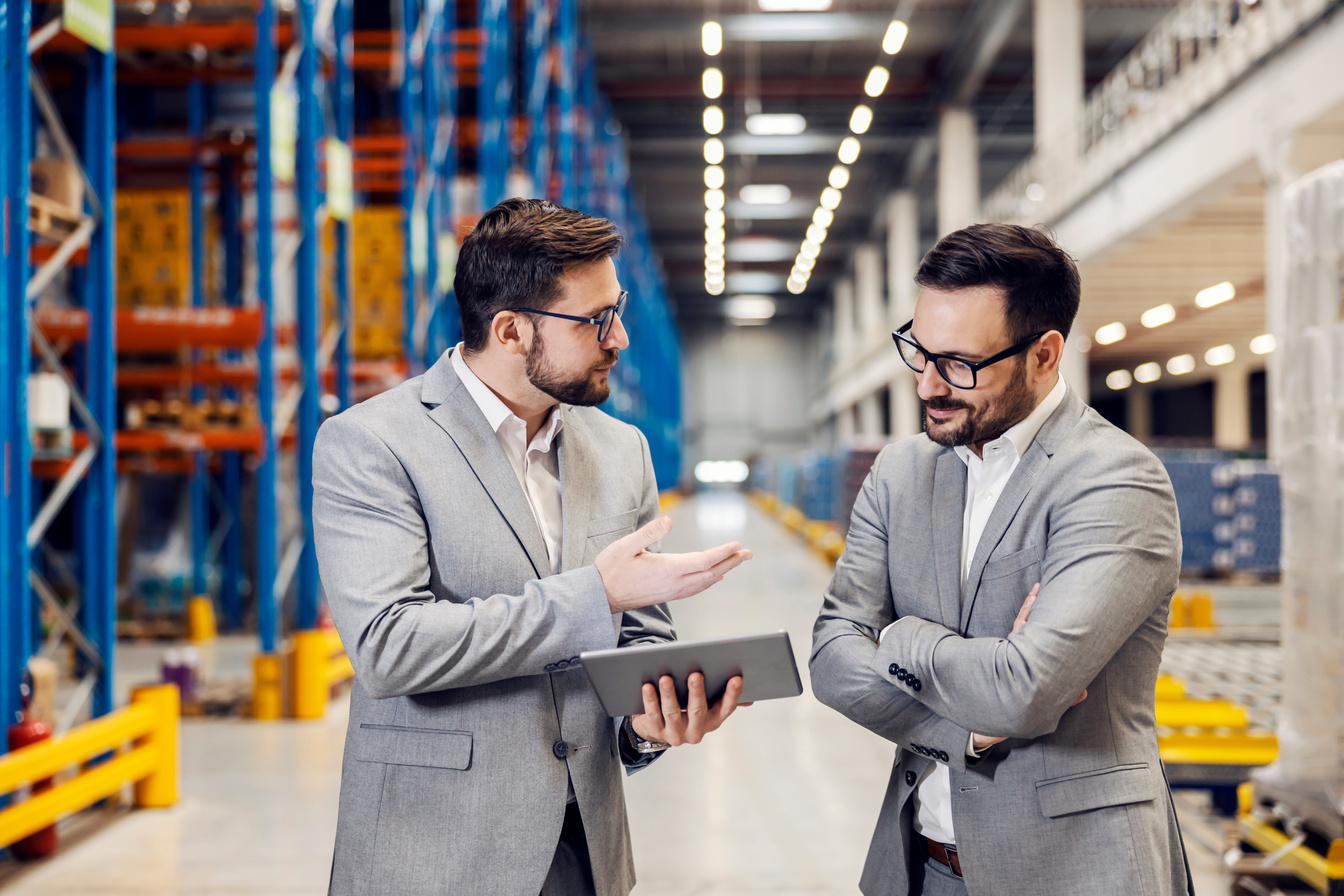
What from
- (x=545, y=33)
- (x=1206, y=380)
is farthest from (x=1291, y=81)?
(x=1206, y=380)

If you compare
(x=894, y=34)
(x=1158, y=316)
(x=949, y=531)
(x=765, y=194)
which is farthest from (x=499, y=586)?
(x=765, y=194)

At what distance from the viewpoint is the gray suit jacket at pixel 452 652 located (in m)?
Answer: 1.84

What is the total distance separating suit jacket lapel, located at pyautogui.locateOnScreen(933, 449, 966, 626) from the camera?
201cm

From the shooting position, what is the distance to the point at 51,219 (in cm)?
527

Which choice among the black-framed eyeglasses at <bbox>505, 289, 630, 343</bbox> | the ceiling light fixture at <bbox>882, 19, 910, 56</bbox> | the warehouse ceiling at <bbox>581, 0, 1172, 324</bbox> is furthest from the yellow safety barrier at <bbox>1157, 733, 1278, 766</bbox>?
the warehouse ceiling at <bbox>581, 0, 1172, 324</bbox>

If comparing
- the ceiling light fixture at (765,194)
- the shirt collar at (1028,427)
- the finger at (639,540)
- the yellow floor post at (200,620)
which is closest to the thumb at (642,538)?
the finger at (639,540)

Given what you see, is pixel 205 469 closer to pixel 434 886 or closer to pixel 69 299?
pixel 69 299

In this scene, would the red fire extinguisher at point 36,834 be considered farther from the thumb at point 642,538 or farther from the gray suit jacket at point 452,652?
the thumb at point 642,538

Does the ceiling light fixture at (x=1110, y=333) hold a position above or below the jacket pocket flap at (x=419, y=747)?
above

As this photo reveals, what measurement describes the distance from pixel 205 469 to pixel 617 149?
1661cm

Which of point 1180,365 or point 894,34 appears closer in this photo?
Result: point 894,34

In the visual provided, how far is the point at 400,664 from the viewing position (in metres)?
1.82

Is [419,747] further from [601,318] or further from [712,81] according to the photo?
[712,81]

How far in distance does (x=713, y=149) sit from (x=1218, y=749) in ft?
77.6
